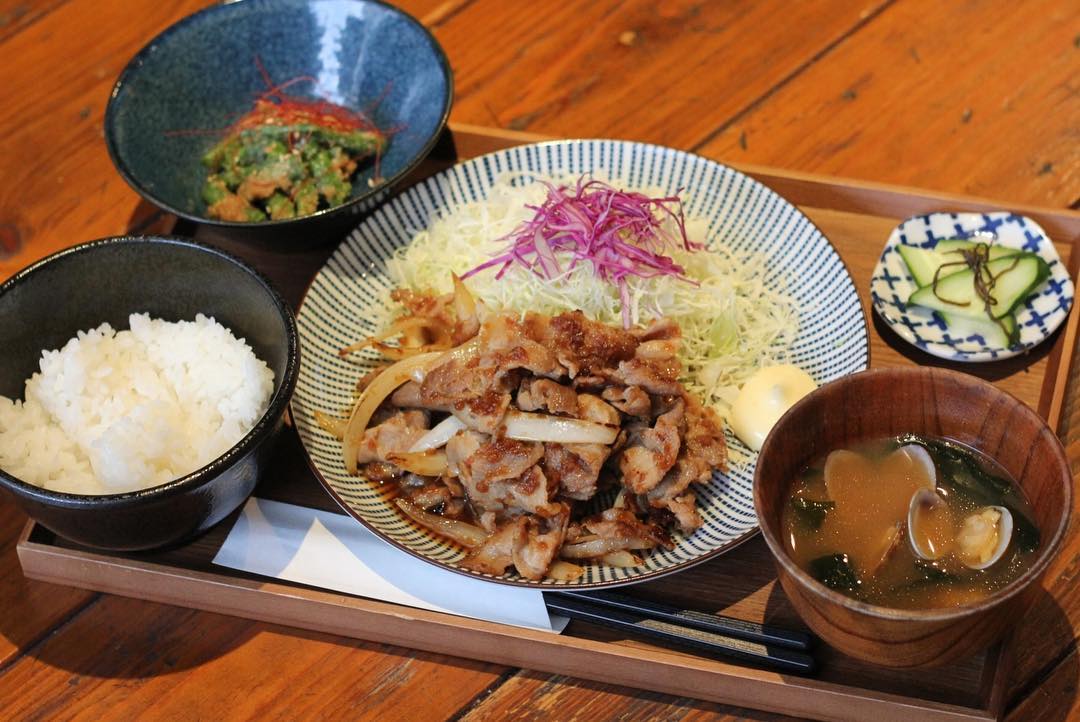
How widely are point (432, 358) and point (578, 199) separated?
603mm

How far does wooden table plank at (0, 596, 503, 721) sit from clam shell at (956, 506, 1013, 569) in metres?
0.95

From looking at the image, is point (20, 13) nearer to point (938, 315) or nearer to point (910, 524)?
point (938, 315)

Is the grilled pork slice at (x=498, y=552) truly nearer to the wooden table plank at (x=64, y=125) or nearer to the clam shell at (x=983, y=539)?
the clam shell at (x=983, y=539)

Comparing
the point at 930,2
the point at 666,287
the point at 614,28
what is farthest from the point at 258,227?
the point at 930,2

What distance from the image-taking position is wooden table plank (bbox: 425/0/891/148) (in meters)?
3.19

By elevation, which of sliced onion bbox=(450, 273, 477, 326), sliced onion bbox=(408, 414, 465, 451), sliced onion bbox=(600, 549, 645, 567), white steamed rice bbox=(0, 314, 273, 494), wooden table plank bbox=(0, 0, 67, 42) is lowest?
sliced onion bbox=(600, 549, 645, 567)

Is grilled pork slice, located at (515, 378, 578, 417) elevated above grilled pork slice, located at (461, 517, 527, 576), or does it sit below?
above

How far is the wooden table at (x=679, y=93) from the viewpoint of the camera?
9.62 ft

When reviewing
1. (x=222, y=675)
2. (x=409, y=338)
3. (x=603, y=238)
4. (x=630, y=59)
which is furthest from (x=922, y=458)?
(x=630, y=59)

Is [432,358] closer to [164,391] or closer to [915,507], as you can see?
[164,391]

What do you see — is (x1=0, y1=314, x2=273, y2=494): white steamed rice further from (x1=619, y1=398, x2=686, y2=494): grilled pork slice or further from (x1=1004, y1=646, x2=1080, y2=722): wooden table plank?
(x1=1004, y1=646, x2=1080, y2=722): wooden table plank

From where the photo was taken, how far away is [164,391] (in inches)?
90.4

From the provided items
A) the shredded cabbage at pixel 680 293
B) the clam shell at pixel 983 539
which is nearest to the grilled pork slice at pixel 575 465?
the shredded cabbage at pixel 680 293

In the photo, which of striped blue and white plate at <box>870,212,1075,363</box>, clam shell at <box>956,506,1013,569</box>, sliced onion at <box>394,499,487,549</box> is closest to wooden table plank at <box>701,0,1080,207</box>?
striped blue and white plate at <box>870,212,1075,363</box>
